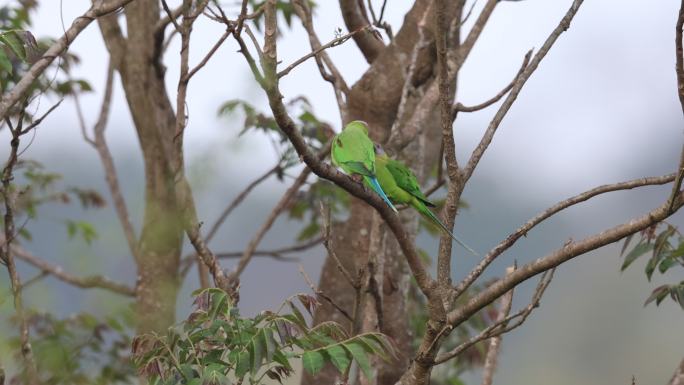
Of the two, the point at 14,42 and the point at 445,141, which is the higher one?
the point at 14,42

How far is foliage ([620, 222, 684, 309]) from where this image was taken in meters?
4.84

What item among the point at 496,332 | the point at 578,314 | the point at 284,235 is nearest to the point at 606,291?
the point at 578,314

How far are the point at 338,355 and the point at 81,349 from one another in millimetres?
2814

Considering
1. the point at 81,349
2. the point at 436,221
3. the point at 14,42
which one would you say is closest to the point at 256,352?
the point at 436,221

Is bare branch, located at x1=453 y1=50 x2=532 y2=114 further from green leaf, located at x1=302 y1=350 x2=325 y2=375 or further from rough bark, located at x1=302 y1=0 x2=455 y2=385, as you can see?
rough bark, located at x1=302 y1=0 x2=455 y2=385

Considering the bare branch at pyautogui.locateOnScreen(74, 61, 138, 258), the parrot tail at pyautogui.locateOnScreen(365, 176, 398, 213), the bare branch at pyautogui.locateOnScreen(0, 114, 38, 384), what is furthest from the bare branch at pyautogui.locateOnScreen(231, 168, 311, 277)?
the bare branch at pyautogui.locateOnScreen(0, 114, 38, 384)

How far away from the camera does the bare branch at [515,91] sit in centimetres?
399

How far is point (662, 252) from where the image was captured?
16.1 feet

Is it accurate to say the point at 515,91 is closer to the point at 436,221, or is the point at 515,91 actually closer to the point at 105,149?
the point at 436,221

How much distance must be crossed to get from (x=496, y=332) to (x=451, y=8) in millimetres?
3112

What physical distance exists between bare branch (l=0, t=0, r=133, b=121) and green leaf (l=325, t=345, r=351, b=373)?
74.7 inches

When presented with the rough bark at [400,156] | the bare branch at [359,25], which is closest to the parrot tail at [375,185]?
the rough bark at [400,156]

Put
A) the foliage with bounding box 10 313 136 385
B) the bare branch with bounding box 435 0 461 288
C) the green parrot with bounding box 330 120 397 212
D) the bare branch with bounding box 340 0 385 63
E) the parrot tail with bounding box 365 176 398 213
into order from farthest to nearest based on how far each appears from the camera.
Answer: the bare branch with bounding box 340 0 385 63 → the green parrot with bounding box 330 120 397 212 → the parrot tail with bounding box 365 176 398 213 → the foliage with bounding box 10 313 136 385 → the bare branch with bounding box 435 0 461 288

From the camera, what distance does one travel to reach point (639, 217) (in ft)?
11.5
